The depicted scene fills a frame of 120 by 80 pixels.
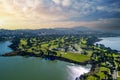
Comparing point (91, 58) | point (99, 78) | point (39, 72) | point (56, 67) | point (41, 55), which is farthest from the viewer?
point (41, 55)

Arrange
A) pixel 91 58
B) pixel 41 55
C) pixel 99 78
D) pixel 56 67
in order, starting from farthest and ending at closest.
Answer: pixel 41 55
pixel 91 58
pixel 56 67
pixel 99 78

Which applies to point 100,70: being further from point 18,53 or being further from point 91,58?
point 18,53

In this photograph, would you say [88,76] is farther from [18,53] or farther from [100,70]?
[18,53]

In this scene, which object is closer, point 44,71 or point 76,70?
point 44,71

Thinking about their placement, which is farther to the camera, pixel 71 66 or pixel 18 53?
pixel 18 53

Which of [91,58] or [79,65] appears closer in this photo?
[79,65]

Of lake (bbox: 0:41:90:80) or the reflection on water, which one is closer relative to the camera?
lake (bbox: 0:41:90:80)

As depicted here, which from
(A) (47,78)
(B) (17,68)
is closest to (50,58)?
(B) (17,68)

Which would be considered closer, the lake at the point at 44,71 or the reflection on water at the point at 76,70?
the lake at the point at 44,71

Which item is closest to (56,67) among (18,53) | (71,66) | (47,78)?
(71,66)
